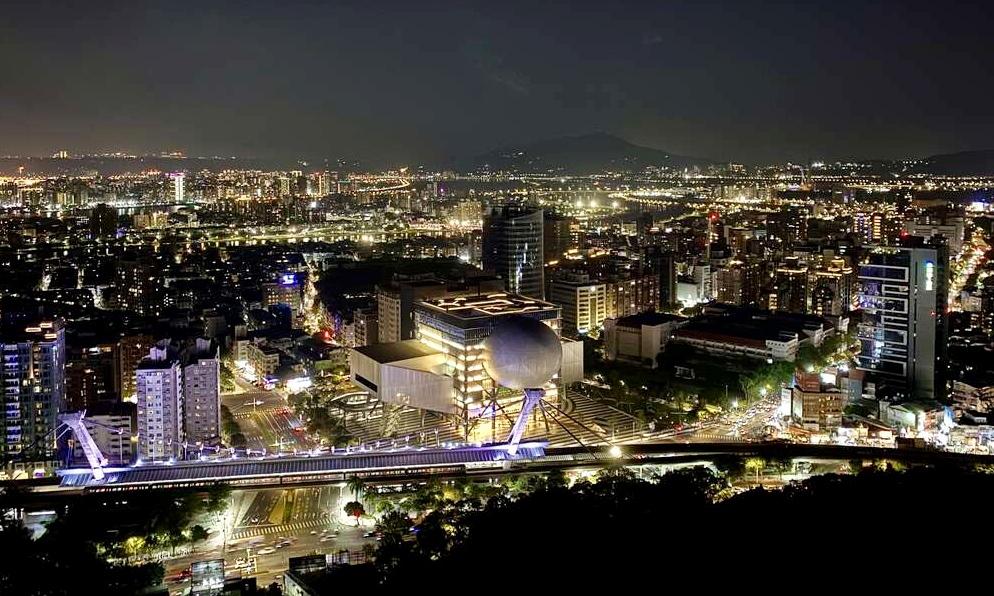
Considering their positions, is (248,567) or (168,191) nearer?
(248,567)

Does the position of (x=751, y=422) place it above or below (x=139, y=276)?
below

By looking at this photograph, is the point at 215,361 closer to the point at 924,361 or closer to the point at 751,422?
the point at 751,422

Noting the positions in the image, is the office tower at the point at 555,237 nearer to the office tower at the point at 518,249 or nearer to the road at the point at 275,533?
the office tower at the point at 518,249

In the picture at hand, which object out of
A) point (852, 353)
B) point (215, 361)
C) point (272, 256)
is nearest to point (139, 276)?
point (272, 256)

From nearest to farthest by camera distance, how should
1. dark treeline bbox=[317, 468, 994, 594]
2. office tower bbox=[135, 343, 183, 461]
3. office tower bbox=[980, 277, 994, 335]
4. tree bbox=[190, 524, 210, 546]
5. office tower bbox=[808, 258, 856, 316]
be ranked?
dark treeline bbox=[317, 468, 994, 594] → tree bbox=[190, 524, 210, 546] → office tower bbox=[135, 343, 183, 461] → office tower bbox=[980, 277, 994, 335] → office tower bbox=[808, 258, 856, 316]

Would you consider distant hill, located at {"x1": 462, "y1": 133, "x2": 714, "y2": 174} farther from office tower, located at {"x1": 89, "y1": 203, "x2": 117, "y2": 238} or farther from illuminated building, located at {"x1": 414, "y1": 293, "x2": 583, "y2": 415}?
illuminated building, located at {"x1": 414, "y1": 293, "x2": 583, "y2": 415}

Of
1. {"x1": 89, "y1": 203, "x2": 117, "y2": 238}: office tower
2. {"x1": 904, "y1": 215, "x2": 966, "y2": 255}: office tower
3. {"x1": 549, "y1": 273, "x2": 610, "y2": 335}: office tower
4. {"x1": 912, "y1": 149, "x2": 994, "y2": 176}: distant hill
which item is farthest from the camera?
{"x1": 912, "y1": 149, "x2": 994, "y2": 176}: distant hill

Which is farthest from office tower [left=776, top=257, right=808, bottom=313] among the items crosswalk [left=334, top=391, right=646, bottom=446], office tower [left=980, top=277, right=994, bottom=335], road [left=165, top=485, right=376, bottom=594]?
road [left=165, top=485, right=376, bottom=594]
